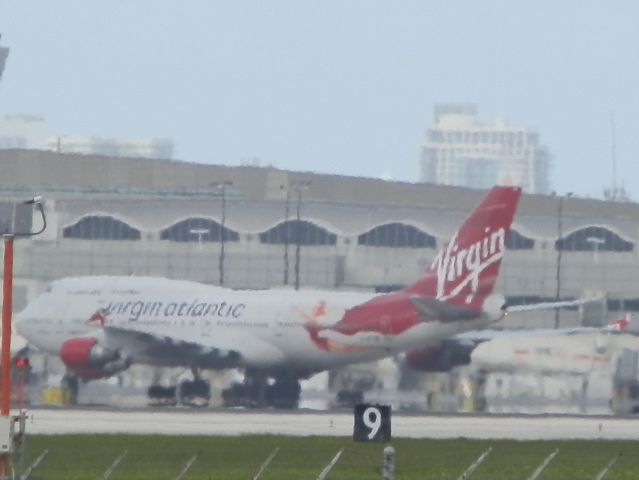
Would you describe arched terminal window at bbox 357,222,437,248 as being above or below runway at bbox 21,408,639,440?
above

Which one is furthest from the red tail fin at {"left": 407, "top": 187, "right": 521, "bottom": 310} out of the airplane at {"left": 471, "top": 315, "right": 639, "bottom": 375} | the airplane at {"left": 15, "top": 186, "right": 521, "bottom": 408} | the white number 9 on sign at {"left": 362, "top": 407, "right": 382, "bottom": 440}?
the white number 9 on sign at {"left": 362, "top": 407, "right": 382, "bottom": 440}

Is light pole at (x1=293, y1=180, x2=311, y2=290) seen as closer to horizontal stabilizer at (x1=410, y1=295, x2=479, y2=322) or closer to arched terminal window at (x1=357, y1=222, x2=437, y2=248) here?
arched terminal window at (x1=357, y1=222, x2=437, y2=248)

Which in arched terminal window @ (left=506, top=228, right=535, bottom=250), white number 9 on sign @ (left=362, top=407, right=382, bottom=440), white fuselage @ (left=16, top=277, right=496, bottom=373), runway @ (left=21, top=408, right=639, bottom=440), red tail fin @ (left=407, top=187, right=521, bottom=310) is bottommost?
runway @ (left=21, top=408, right=639, bottom=440)

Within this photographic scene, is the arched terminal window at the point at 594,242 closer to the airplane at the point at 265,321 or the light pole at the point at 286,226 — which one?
the light pole at the point at 286,226

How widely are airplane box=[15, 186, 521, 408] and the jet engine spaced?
224 centimetres

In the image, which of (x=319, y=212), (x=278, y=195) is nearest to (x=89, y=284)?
(x=319, y=212)

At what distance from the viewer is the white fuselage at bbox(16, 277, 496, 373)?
73.1 meters

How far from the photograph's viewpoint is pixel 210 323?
253 feet

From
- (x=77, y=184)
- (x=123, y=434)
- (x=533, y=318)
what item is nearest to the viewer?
(x=123, y=434)

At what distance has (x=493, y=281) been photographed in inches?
2837

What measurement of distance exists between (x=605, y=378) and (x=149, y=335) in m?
16.6

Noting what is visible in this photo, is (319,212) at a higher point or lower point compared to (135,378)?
higher

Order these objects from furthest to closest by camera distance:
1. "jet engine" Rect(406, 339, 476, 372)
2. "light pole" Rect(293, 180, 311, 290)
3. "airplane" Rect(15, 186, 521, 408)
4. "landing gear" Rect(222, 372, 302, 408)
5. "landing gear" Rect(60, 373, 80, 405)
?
"light pole" Rect(293, 180, 311, 290) → "jet engine" Rect(406, 339, 476, 372) → "landing gear" Rect(60, 373, 80, 405) → "landing gear" Rect(222, 372, 302, 408) → "airplane" Rect(15, 186, 521, 408)

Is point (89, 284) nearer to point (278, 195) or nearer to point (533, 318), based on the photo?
point (533, 318)
